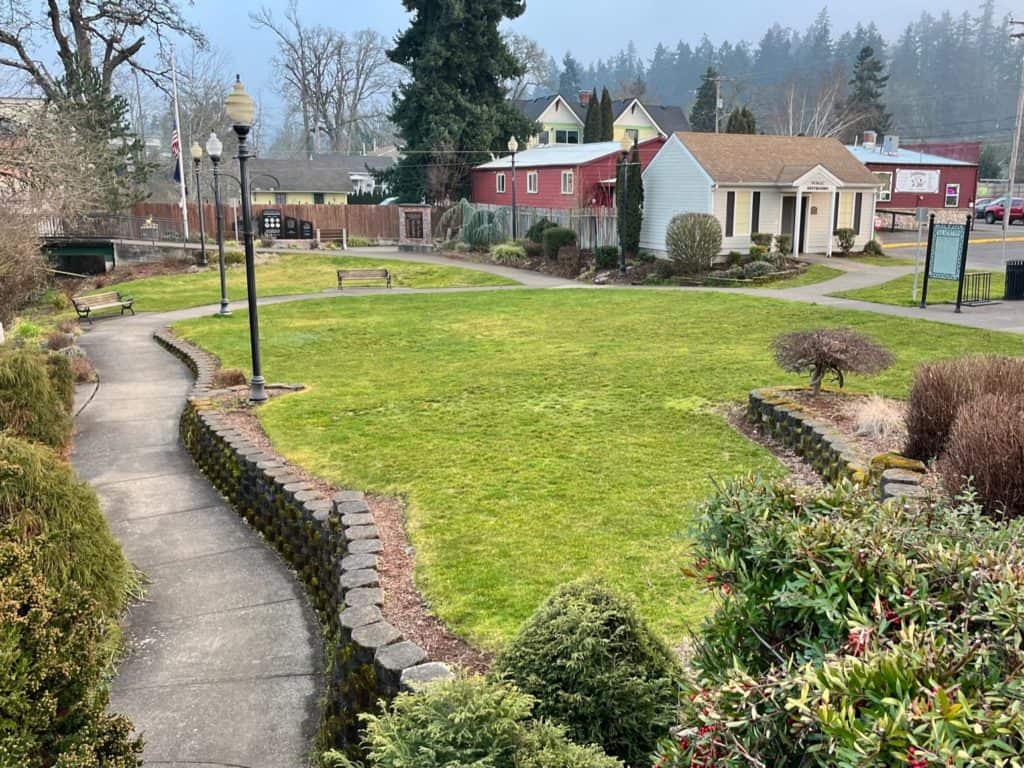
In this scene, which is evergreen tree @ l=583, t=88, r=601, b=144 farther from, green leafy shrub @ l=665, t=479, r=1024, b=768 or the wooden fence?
green leafy shrub @ l=665, t=479, r=1024, b=768

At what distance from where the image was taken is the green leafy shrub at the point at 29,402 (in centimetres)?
914

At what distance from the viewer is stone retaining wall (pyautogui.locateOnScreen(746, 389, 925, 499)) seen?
6496 mm

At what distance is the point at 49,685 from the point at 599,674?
94.4 inches

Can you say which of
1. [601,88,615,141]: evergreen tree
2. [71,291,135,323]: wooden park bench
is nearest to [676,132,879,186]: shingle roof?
[71,291,135,323]: wooden park bench

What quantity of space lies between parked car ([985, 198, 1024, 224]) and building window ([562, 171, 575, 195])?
23.4 m

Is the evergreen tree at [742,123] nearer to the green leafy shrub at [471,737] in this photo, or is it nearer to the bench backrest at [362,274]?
the bench backrest at [362,274]

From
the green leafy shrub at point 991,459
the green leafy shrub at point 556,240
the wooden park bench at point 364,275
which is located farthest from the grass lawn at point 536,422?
the green leafy shrub at point 556,240

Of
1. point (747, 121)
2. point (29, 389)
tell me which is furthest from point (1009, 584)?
point (747, 121)

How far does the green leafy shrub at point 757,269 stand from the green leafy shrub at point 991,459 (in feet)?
66.2

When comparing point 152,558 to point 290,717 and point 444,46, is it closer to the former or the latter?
point 290,717

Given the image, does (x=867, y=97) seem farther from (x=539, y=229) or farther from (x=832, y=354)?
(x=832, y=354)

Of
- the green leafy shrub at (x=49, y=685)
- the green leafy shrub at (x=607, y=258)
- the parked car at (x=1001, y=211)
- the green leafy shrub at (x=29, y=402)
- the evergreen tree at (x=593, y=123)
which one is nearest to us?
the green leafy shrub at (x=49, y=685)

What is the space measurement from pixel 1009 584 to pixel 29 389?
9828 mm

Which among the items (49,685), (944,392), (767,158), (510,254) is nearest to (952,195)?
(767,158)
